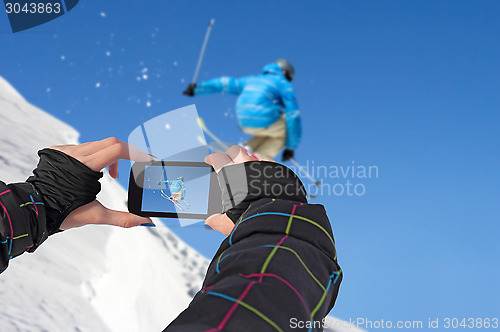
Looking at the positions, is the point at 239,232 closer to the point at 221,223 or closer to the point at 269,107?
the point at 221,223

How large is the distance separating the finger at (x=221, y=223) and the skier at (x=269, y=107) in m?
2.87

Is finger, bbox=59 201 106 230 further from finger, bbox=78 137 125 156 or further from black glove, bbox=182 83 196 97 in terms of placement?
black glove, bbox=182 83 196 97

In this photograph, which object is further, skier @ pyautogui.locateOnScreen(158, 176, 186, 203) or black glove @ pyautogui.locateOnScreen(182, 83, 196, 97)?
black glove @ pyautogui.locateOnScreen(182, 83, 196, 97)

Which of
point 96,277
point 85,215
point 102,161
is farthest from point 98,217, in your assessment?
point 96,277

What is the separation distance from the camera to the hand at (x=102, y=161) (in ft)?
2.66

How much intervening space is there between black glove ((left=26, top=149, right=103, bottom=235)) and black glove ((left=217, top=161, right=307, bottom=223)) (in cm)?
32

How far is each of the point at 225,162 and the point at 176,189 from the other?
0.15 m

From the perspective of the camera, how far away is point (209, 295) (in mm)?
378

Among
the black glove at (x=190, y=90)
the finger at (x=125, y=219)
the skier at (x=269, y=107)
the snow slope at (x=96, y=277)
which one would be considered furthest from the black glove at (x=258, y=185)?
the black glove at (x=190, y=90)

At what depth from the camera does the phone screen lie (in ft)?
2.77

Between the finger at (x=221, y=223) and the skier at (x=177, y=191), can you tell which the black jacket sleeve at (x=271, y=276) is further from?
the skier at (x=177, y=191)

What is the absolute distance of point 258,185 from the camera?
676mm

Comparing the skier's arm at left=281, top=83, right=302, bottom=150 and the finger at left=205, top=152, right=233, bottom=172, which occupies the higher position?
the skier's arm at left=281, top=83, right=302, bottom=150

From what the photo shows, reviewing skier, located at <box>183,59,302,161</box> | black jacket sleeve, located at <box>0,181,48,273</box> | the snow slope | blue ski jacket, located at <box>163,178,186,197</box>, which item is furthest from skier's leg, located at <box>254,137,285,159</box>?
black jacket sleeve, located at <box>0,181,48,273</box>
